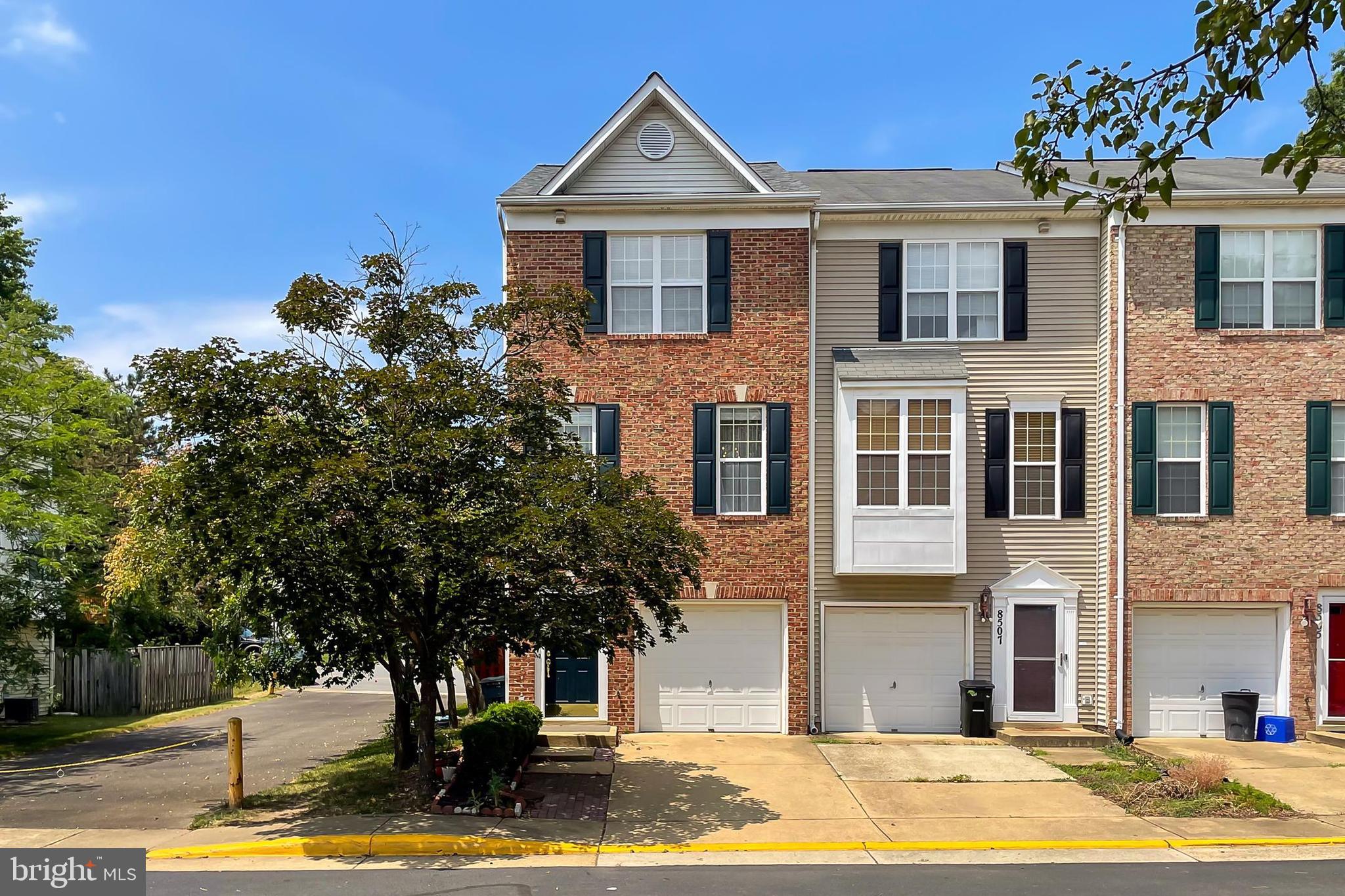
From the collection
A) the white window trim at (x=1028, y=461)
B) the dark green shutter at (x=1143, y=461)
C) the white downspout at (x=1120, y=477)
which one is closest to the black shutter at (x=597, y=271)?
the white window trim at (x=1028, y=461)

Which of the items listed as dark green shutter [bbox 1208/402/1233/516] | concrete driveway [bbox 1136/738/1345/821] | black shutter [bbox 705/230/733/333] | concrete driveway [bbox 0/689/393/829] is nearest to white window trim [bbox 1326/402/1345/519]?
dark green shutter [bbox 1208/402/1233/516]

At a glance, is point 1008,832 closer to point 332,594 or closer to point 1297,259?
point 332,594

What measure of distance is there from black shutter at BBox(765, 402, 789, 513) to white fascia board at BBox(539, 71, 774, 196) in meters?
3.90

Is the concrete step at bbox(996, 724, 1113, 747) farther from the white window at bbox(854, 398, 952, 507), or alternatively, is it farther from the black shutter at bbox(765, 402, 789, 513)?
the black shutter at bbox(765, 402, 789, 513)

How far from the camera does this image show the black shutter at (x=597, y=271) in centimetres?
1841

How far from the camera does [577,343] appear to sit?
13672 mm

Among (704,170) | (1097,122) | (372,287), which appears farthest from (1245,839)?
(704,170)

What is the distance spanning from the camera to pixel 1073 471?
1850 centimetres

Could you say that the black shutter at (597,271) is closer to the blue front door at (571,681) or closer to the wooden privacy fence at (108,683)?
the blue front door at (571,681)

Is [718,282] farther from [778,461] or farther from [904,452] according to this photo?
[904,452]

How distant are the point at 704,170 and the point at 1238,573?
11.3 metres

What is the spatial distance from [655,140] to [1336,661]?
47.8 ft

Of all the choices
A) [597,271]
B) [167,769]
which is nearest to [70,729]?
[167,769]

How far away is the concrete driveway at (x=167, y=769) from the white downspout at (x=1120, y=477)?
42.7 feet
